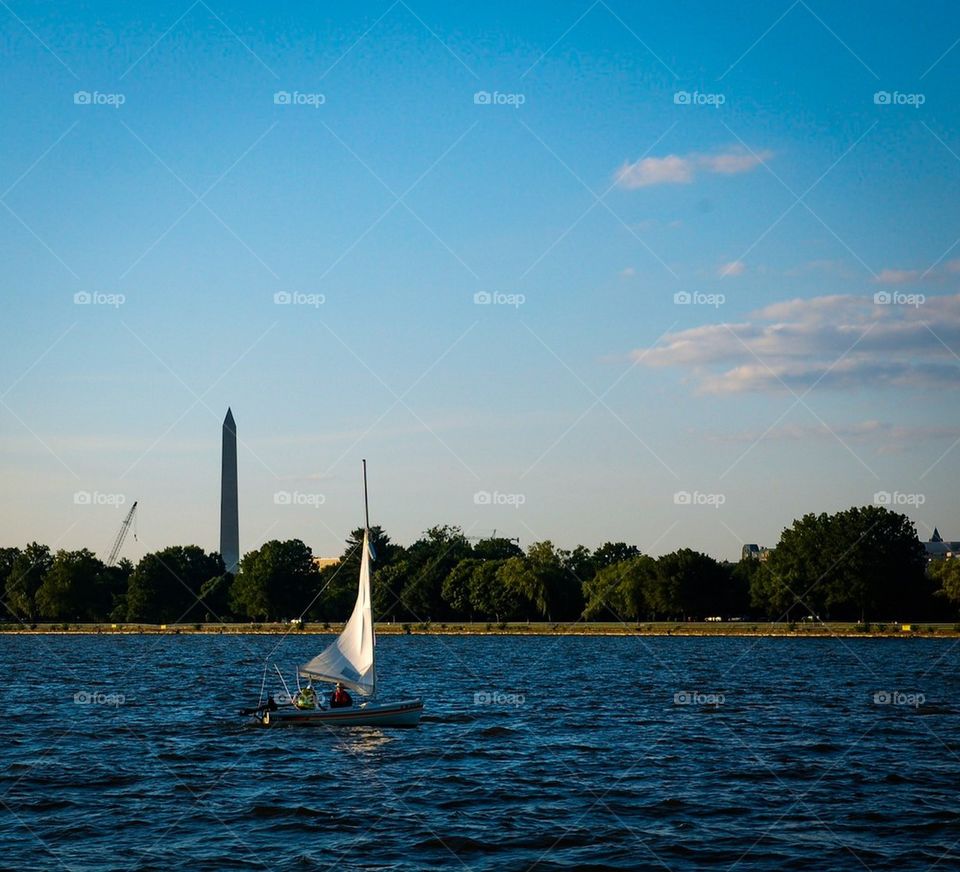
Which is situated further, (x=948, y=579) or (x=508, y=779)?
(x=948, y=579)

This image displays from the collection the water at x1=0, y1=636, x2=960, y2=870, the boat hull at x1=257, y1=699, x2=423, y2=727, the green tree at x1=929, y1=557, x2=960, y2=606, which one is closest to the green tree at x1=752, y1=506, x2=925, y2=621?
the green tree at x1=929, y1=557, x2=960, y2=606

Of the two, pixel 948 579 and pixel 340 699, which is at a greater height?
pixel 948 579

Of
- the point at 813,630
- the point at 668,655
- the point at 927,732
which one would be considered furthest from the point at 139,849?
the point at 813,630

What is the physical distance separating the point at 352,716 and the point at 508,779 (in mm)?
15688

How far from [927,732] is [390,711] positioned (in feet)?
82.5

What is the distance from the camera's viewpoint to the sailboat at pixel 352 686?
5991 centimetres

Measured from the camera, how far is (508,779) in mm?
45938

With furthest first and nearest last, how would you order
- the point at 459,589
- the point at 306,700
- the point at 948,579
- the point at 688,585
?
the point at 459,589, the point at 688,585, the point at 948,579, the point at 306,700

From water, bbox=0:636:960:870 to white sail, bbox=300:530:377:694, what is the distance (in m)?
2.57

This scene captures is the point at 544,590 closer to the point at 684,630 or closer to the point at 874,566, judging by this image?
the point at 684,630

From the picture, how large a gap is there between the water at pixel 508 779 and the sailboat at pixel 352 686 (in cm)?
75

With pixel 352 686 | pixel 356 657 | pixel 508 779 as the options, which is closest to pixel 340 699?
pixel 352 686

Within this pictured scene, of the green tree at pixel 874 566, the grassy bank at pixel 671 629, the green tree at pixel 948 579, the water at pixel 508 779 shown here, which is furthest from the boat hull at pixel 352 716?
the green tree at pixel 874 566

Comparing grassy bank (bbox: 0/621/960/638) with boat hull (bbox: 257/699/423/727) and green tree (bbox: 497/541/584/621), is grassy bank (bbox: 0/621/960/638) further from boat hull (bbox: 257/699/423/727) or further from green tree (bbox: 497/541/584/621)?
boat hull (bbox: 257/699/423/727)
